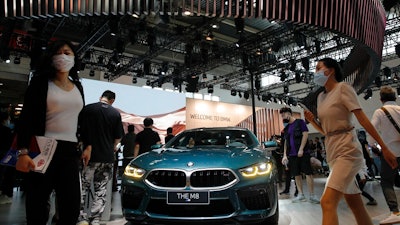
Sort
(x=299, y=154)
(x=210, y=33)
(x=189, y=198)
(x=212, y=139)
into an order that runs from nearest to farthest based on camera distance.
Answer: (x=189, y=198) → (x=212, y=139) → (x=299, y=154) → (x=210, y=33)

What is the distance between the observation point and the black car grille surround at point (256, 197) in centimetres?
272

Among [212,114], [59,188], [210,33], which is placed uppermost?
[210,33]

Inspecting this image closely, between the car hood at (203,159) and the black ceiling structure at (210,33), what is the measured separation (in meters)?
1.34


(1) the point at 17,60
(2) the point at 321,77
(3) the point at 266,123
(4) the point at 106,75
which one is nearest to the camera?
(2) the point at 321,77

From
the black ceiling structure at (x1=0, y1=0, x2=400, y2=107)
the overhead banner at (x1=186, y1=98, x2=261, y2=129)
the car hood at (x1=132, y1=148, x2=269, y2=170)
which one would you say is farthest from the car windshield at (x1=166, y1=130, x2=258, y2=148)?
the overhead banner at (x1=186, y1=98, x2=261, y2=129)

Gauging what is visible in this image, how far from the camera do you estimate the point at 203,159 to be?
2979 mm

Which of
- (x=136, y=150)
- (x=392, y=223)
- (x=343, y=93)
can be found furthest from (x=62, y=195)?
(x=136, y=150)

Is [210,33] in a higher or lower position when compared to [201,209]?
higher

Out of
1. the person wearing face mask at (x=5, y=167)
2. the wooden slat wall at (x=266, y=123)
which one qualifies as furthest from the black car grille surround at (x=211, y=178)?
the wooden slat wall at (x=266, y=123)

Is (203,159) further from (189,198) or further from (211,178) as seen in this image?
(189,198)

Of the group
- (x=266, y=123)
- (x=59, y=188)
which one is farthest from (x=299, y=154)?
(x=266, y=123)

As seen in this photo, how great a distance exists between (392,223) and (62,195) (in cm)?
309

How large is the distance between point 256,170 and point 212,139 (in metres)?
1.27

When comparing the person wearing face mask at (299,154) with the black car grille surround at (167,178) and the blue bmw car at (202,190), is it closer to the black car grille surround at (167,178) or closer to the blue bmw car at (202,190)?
the blue bmw car at (202,190)
